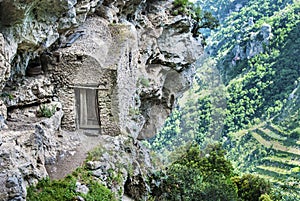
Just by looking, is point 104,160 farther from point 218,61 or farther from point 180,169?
point 218,61

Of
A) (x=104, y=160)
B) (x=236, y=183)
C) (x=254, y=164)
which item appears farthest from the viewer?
(x=254, y=164)

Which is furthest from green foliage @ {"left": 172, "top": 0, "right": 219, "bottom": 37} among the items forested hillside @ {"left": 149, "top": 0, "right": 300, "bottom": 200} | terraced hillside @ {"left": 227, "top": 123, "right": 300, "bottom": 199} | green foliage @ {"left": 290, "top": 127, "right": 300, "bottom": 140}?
green foliage @ {"left": 290, "top": 127, "right": 300, "bottom": 140}

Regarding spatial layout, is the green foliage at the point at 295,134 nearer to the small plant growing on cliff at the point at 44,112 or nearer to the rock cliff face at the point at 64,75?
the rock cliff face at the point at 64,75

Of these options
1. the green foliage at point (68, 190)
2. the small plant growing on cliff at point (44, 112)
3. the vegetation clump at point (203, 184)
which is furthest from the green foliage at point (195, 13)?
the green foliage at point (68, 190)

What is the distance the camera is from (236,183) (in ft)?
82.0

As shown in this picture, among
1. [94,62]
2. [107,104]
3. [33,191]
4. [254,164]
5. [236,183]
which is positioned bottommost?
[254,164]

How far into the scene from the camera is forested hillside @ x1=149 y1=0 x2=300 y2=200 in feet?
176

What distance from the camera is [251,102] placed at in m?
67.8

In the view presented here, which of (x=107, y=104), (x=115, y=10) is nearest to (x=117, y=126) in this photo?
(x=107, y=104)

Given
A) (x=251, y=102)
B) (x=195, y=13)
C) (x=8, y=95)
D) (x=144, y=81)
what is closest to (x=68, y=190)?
(x=8, y=95)

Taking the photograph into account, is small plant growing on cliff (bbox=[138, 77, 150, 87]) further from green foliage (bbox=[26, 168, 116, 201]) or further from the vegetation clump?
green foliage (bbox=[26, 168, 116, 201])

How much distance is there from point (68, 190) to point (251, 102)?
200ft

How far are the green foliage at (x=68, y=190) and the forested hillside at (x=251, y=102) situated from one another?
37218mm

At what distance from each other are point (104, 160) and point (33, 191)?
291 cm
